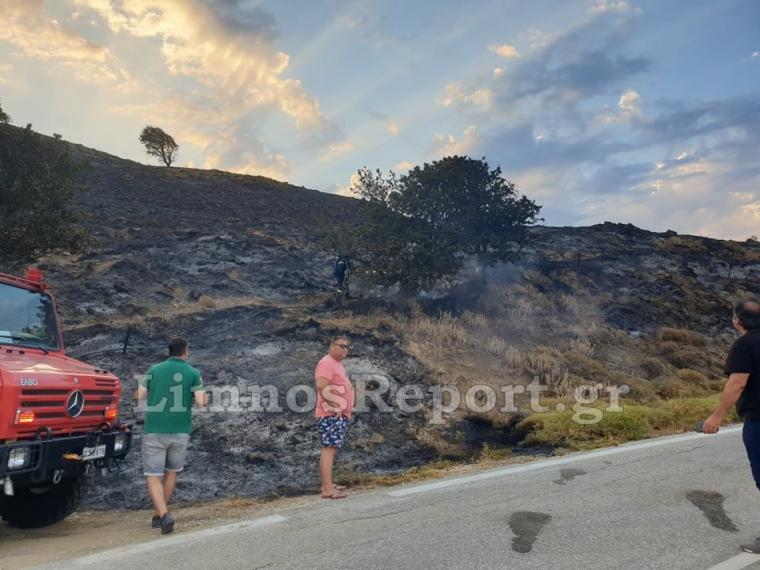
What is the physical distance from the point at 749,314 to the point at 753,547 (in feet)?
5.73

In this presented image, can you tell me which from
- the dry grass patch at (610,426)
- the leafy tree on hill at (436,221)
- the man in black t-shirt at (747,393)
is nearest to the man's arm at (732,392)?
the man in black t-shirt at (747,393)

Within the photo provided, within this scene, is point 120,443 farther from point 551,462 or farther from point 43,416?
point 551,462

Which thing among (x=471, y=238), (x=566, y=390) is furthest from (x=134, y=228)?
(x=566, y=390)

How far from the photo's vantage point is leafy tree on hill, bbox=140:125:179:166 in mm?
53375

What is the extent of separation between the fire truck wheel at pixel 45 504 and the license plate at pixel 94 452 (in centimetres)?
67

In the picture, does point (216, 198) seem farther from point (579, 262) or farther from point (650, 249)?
point (650, 249)

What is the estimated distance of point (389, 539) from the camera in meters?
4.65

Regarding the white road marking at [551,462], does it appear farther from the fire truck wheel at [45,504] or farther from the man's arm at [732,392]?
the fire truck wheel at [45,504]

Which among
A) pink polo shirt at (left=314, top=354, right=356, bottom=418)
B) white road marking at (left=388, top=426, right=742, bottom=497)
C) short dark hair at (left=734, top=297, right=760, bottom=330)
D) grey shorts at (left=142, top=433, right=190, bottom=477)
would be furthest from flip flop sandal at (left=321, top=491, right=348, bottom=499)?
short dark hair at (left=734, top=297, right=760, bottom=330)

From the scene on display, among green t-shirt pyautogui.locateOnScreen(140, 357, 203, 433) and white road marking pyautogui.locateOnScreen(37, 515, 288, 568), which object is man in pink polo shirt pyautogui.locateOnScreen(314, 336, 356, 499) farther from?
green t-shirt pyautogui.locateOnScreen(140, 357, 203, 433)

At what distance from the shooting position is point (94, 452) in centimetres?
555

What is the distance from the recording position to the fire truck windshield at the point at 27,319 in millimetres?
5887

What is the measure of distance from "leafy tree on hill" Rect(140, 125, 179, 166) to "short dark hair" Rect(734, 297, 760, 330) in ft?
184

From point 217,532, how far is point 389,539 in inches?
63.9
